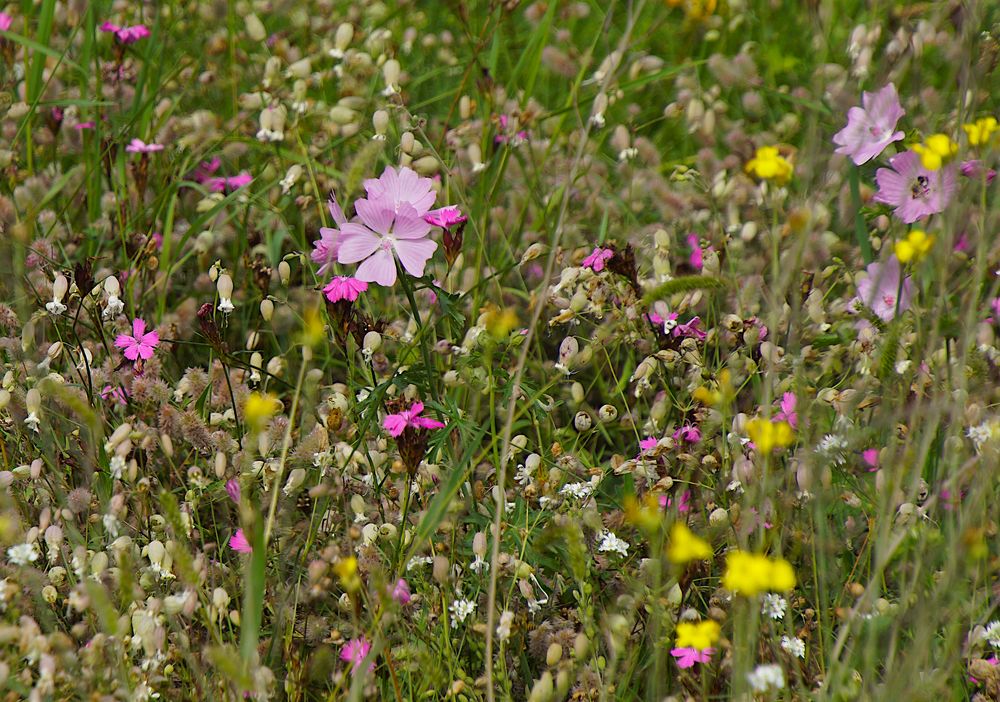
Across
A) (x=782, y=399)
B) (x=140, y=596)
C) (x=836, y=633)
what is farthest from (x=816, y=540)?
(x=140, y=596)

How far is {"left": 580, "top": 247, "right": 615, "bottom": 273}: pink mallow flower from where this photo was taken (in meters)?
1.92

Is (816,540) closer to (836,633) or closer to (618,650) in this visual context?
(836,633)

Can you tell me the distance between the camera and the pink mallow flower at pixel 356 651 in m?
1.46

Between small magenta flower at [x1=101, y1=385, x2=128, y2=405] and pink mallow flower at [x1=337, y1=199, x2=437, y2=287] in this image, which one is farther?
small magenta flower at [x1=101, y1=385, x2=128, y2=405]

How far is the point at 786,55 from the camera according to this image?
3.67 metres

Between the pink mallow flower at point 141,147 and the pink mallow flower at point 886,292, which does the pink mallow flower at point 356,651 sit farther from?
the pink mallow flower at point 141,147

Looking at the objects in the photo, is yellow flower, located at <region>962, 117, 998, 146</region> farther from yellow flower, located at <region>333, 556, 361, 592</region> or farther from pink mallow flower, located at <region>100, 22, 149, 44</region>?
pink mallow flower, located at <region>100, 22, 149, 44</region>

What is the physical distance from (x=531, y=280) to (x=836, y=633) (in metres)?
1.23

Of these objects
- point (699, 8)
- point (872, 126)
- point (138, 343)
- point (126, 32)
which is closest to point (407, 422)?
point (138, 343)

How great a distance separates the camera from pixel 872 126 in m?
2.12

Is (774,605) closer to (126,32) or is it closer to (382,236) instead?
(382,236)

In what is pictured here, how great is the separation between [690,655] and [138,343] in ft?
3.45

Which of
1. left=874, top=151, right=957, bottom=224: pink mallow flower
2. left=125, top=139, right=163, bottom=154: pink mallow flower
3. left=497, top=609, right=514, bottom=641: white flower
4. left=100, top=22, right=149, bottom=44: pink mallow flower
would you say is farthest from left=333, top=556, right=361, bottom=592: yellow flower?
left=100, top=22, right=149, bottom=44: pink mallow flower

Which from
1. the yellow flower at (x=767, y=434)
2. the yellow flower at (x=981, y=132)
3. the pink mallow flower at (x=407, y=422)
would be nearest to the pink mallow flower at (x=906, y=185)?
the yellow flower at (x=981, y=132)
